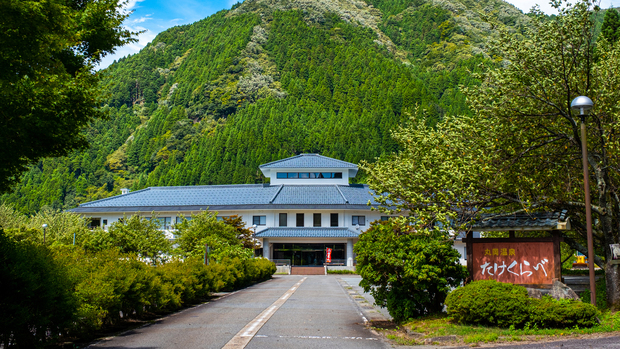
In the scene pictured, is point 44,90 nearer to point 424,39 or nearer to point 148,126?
point 148,126

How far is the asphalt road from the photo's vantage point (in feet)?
31.8

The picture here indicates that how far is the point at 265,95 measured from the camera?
13638 cm

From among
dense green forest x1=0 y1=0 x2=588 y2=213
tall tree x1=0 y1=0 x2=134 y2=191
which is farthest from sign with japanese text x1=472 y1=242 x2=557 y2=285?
dense green forest x1=0 y1=0 x2=588 y2=213

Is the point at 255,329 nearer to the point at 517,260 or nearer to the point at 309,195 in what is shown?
the point at 517,260

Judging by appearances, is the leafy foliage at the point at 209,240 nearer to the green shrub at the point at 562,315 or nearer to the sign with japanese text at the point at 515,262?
the sign with japanese text at the point at 515,262

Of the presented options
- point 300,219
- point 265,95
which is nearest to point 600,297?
point 300,219

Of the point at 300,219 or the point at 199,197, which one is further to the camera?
the point at 199,197

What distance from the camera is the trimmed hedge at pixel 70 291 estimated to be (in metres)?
7.76

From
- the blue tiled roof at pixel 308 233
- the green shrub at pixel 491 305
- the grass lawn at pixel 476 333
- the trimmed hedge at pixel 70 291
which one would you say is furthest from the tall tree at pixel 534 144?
the blue tiled roof at pixel 308 233

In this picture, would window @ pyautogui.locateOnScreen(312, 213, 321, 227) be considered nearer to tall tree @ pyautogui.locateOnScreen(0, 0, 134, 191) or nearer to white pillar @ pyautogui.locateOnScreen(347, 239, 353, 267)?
white pillar @ pyautogui.locateOnScreen(347, 239, 353, 267)

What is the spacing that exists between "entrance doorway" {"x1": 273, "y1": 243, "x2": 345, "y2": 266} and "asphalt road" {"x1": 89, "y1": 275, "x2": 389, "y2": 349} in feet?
120

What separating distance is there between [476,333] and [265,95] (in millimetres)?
129710

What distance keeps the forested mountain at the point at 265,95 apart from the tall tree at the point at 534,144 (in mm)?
68413

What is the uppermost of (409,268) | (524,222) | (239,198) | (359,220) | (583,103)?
(239,198)
